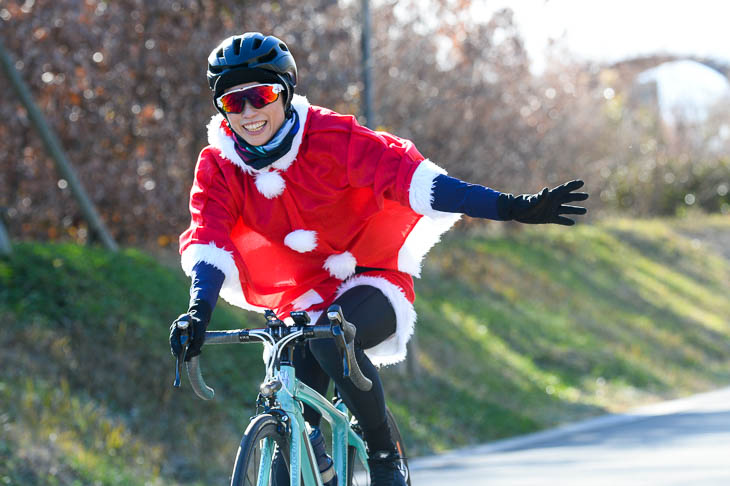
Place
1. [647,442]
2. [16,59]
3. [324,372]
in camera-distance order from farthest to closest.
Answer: [16,59] < [647,442] < [324,372]

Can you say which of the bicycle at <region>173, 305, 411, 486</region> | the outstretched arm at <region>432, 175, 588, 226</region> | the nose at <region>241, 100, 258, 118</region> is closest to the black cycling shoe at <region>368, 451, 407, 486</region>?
the bicycle at <region>173, 305, 411, 486</region>

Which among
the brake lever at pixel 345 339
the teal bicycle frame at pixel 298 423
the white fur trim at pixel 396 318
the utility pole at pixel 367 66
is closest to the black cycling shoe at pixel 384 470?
the teal bicycle frame at pixel 298 423

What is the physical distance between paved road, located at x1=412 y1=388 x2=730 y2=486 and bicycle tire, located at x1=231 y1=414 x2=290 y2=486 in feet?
15.1

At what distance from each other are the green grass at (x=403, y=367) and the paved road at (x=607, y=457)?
2.40 ft

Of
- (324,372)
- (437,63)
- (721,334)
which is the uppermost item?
(437,63)

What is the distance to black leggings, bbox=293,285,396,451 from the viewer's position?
4.56 m

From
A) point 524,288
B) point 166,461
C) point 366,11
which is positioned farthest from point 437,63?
point 166,461

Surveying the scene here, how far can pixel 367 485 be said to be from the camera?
4980mm

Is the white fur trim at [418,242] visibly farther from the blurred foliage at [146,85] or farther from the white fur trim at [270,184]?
the blurred foliage at [146,85]

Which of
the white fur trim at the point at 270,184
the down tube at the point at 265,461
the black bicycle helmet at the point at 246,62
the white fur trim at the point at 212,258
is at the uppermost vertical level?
the black bicycle helmet at the point at 246,62

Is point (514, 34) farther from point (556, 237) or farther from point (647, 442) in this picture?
point (647, 442)

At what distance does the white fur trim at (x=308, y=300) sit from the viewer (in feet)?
15.9

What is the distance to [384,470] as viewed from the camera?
16.1 ft

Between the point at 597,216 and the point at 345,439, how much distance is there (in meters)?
26.5
